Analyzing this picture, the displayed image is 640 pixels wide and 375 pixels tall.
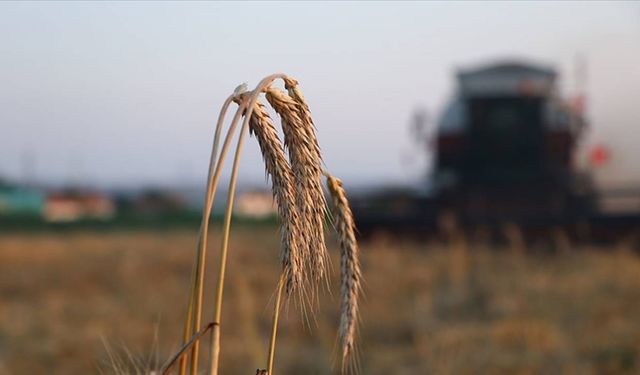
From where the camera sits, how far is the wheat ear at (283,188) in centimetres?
100

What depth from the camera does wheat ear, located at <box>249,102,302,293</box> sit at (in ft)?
3.30

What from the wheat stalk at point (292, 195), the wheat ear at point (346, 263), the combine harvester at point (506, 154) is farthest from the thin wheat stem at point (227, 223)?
the combine harvester at point (506, 154)

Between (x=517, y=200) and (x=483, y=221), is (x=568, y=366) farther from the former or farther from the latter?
(x=517, y=200)

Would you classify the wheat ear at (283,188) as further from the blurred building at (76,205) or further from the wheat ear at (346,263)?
the blurred building at (76,205)

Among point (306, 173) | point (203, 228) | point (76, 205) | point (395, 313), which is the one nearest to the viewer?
point (203, 228)

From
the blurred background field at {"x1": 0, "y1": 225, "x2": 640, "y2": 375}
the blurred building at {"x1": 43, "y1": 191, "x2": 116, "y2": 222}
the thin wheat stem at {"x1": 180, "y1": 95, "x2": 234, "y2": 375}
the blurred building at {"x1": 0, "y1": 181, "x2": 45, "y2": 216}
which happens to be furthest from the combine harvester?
the blurred building at {"x1": 0, "y1": 181, "x2": 45, "y2": 216}

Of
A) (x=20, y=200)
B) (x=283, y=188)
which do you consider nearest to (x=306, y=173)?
(x=283, y=188)

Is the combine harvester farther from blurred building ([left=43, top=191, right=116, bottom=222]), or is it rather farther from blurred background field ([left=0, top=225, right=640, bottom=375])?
blurred building ([left=43, top=191, right=116, bottom=222])

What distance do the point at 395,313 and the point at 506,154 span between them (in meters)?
10.6

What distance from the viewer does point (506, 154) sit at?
18.8 meters

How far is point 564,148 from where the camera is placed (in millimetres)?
18656

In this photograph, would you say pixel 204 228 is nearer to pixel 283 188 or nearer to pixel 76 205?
pixel 283 188

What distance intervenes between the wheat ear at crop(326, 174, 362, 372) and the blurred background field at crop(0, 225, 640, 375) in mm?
1943

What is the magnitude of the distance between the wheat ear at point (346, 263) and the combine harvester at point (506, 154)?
16.3m
